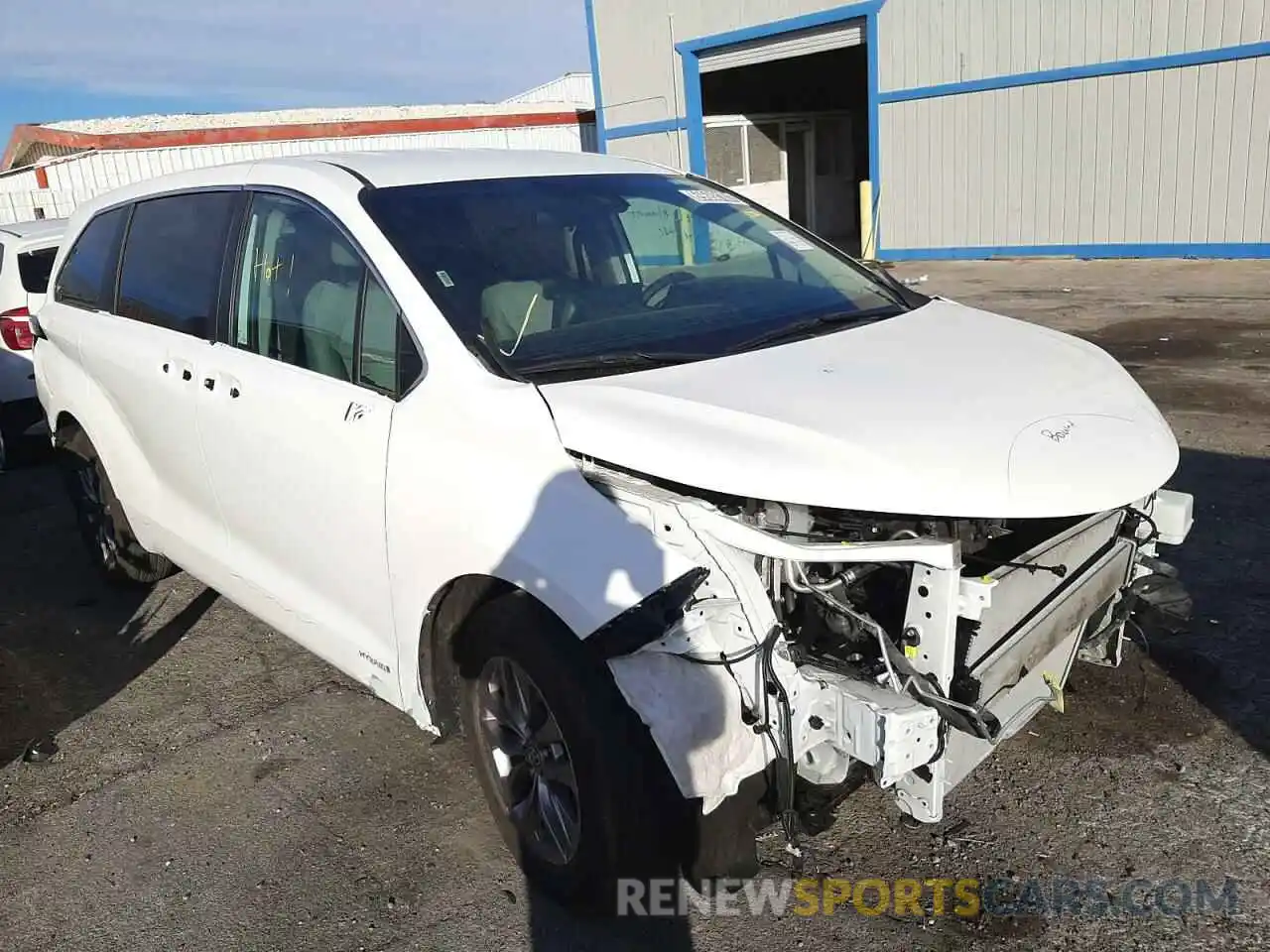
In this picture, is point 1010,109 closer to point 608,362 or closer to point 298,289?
point 298,289

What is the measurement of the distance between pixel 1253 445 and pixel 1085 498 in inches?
182

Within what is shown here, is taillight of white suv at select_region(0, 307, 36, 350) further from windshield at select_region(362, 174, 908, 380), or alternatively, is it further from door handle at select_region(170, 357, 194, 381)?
windshield at select_region(362, 174, 908, 380)

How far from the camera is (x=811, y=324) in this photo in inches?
129

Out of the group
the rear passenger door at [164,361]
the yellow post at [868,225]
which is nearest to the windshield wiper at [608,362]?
the rear passenger door at [164,361]

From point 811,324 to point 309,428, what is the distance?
5.27ft

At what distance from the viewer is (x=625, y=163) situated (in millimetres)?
4051

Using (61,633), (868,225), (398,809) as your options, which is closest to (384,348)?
(398,809)

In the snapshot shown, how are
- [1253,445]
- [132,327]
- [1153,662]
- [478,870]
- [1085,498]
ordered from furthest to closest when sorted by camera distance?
[1253,445] → [132,327] → [1153,662] → [478,870] → [1085,498]

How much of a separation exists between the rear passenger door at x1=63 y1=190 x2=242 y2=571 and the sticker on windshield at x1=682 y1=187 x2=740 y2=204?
1.68 meters

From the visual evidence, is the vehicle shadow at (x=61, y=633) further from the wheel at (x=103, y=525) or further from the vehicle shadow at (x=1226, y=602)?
the vehicle shadow at (x=1226, y=602)

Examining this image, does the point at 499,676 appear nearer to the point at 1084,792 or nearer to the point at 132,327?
the point at 1084,792

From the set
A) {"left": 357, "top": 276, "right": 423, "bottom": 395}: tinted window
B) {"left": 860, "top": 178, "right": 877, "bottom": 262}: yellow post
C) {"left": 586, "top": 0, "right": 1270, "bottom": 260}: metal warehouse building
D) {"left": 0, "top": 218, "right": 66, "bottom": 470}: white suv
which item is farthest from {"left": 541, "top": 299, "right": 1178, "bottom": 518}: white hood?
{"left": 860, "top": 178, "right": 877, "bottom": 262}: yellow post

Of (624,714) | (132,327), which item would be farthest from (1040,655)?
(132,327)

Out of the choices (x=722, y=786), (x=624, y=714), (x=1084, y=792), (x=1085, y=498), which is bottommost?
(x=1084, y=792)
